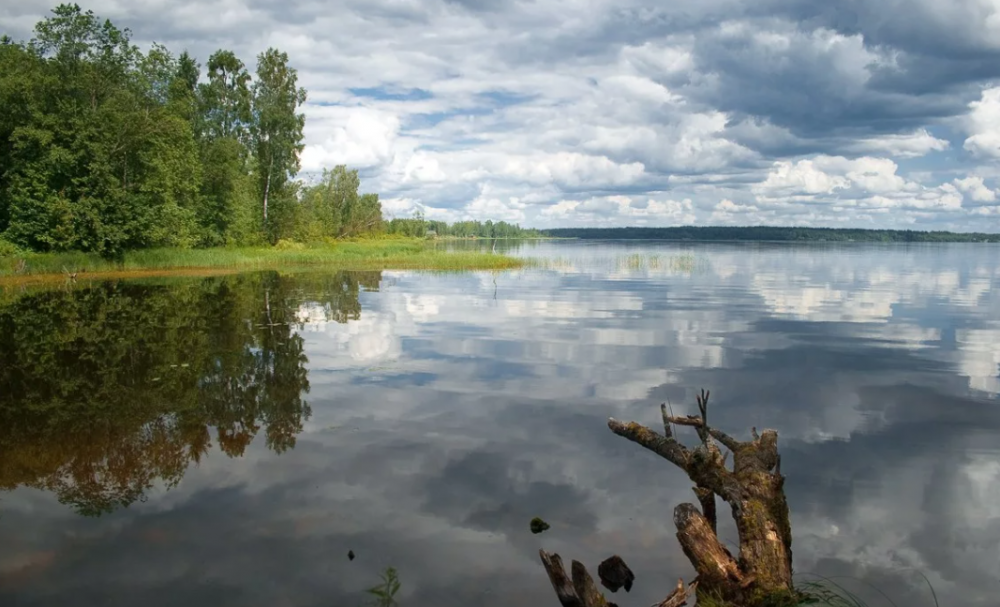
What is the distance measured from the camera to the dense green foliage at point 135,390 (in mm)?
9375

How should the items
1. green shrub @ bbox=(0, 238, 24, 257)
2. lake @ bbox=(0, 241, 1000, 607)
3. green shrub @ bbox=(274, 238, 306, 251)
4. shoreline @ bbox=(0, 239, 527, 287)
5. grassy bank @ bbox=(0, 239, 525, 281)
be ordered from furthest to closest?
1. green shrub @ bbox=(274, 238, 306, 251)
2. grassy bank @ bbox=(0, 239, 525, 281)
3. shoreline @ bbox=(0, 239, 527, 287)
4. green shrub @ bbox=(0, 238, 24, 257)
5. lake @ bbox=(0, 241, 1000, 607)

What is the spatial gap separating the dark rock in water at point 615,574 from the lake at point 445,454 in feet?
0.42

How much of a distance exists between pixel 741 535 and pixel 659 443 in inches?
63.4

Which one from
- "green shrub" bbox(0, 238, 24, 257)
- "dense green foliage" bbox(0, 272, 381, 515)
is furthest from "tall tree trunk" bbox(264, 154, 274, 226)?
"dense green foliage" bbox(0, 272, 381, 515)

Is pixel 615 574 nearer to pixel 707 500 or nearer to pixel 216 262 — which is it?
pixel 707 500

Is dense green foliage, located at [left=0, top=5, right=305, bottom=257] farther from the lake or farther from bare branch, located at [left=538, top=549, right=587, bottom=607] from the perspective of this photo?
bare branch, located at [left=538, top=549, right=587, bottom=607]

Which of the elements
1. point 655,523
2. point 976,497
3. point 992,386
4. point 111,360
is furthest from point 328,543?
point 992,386

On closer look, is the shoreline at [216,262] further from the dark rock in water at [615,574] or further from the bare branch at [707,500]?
the bare branch at [707,500]

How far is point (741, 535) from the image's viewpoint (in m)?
5.87

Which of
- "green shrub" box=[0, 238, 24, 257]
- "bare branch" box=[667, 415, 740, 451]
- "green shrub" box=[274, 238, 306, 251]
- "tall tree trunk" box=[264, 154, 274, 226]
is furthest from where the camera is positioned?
"green shrub" box=[274, 238, 306, 251]

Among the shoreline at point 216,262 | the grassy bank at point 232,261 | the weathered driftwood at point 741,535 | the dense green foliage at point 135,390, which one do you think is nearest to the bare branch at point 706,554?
the weathered driftwood at point 741,535

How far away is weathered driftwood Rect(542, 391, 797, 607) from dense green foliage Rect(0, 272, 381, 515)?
624cm

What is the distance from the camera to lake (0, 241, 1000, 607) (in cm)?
668

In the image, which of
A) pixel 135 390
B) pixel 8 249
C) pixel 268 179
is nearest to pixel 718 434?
pixel 135 390
